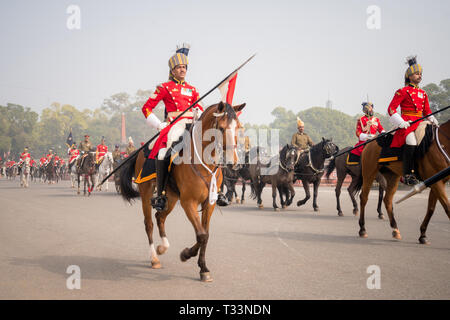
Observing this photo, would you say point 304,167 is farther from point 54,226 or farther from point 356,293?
point 356,293

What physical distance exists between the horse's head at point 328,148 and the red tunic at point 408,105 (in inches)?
252

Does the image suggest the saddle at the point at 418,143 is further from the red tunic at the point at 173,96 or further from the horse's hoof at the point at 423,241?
the red tunic at the point at 173,96

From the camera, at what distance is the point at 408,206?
623 inches

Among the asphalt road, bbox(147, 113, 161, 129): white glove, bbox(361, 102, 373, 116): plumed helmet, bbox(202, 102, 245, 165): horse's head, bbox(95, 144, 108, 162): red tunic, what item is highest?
bbox(361, 102, 373, 116): plumed helmet

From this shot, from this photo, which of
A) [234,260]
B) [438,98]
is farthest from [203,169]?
[438,98]

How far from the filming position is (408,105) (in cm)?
872

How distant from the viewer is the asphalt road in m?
5.22

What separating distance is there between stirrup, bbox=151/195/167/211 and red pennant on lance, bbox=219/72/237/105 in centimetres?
172

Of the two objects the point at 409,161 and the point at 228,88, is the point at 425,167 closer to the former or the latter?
the point at 409,161

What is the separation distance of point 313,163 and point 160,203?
1038 cm

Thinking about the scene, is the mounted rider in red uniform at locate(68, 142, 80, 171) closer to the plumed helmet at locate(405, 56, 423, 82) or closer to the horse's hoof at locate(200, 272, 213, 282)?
the plumed helmet at locate(405, 56, 423, 82)

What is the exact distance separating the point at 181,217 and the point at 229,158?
8.12 m

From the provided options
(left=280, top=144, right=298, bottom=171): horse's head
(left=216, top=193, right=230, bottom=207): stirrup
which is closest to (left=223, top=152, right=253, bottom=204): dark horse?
(left=280, top=144, right=298, bottom=171): horse's head
